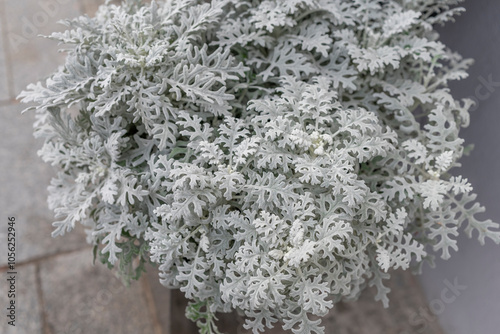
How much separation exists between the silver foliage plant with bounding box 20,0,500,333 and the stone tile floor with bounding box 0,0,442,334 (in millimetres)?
483

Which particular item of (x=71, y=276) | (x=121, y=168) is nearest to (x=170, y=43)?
(x=121, y=168)

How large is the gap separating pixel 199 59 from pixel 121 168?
0.29 metres

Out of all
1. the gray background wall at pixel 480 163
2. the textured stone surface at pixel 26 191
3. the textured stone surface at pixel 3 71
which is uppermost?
the textured stone surface at pixel 3 71

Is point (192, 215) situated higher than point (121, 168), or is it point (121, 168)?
point (121, 168)

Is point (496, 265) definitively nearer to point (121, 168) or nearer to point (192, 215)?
point (192, 215)

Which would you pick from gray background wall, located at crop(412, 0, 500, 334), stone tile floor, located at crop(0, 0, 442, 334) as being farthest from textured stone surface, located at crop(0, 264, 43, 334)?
gray background wall, located at crop(412, 0, 500, 334)

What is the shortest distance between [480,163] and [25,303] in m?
1.54

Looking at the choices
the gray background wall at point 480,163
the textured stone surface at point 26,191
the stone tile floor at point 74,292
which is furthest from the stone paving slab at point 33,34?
the gray background wall at point 480,163

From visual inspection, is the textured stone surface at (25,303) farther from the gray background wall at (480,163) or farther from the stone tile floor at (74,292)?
the gray background wall at (480,163)

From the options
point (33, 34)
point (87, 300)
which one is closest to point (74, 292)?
point (87, 300)

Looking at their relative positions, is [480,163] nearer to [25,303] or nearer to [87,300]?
[87,300]

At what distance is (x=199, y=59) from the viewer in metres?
1.08

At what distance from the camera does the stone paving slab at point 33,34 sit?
218 cm

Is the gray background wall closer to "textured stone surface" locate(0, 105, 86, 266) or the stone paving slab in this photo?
"textured stone surface" locate(0, 105, 86, 266)
